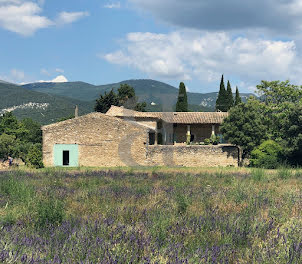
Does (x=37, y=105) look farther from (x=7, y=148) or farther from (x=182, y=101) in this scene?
(x=7, y=148)

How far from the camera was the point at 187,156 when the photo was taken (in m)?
27.8

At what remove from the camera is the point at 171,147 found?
91.2 feet

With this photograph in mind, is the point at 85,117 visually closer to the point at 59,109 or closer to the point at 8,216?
the point at 8,216

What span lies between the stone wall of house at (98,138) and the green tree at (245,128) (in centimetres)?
726

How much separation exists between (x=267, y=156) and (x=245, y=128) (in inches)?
151

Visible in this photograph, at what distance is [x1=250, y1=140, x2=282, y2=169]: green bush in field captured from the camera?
24750mm

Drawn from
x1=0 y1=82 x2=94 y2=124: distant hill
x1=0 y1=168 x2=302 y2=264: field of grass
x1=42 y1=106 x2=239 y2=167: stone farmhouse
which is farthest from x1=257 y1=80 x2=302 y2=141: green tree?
x1=0 y1=82 x2=94 y2=124: distant hill

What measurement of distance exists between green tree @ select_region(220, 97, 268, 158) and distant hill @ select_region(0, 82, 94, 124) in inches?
2899

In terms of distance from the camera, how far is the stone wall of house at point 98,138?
88.9 ft

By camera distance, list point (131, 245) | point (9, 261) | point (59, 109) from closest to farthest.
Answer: point (9, 261), point (131, 245), point (59, 109)

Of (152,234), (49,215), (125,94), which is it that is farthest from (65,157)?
(152,234)

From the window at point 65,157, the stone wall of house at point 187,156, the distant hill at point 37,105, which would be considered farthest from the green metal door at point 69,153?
the distant hill at point 37,105

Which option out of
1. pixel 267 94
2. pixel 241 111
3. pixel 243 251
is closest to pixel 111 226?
pixel 243 251

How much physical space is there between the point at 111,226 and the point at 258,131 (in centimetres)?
2608
